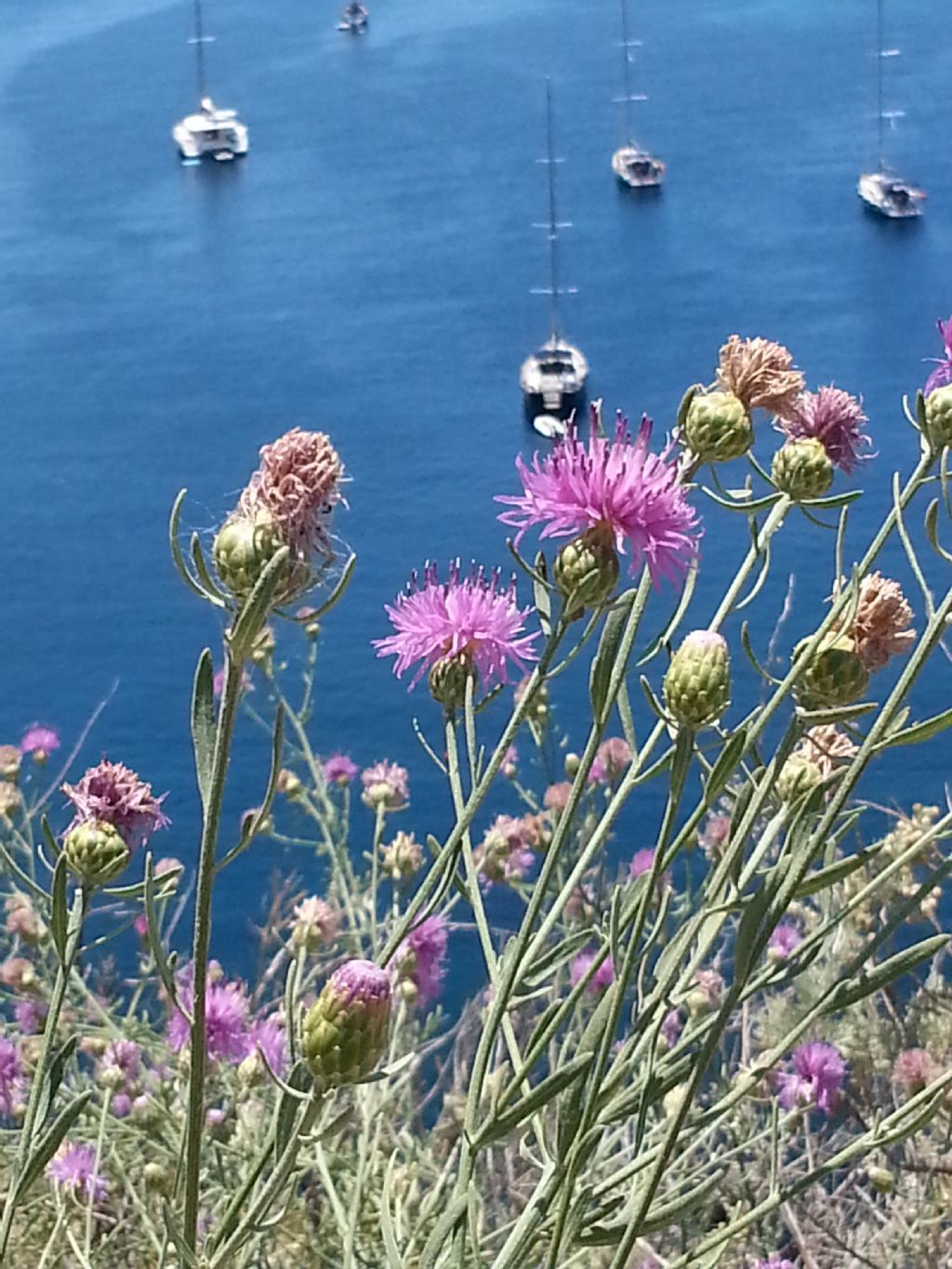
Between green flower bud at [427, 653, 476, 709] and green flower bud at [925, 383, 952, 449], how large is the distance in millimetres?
199

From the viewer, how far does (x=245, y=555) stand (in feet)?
1.47

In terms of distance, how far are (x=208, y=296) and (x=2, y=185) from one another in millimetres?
978

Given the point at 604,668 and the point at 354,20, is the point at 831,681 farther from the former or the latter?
the point at 354,20

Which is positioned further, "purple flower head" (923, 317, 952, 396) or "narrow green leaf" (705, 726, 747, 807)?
"purple flower head" (923, 317, 952, 396)

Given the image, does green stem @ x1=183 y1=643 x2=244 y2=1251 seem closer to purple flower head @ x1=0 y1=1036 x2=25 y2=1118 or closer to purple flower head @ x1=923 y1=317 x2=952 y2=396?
purple flower head @ x1=923 y1=317 x2=952 y2=396

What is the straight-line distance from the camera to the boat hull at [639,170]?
473 centimetres

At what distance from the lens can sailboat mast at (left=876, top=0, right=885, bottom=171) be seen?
4773 millimetres

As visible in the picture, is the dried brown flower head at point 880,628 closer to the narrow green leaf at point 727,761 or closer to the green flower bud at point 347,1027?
the narrow green leaf at point 727,761

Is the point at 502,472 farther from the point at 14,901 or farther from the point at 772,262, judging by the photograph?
the point at 14,901

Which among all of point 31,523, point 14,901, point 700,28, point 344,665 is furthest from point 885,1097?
point 700,28

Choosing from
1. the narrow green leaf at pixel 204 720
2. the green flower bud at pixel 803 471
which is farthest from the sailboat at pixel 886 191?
the narrow green leaf at pixel 204 720

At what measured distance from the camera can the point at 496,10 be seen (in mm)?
5594

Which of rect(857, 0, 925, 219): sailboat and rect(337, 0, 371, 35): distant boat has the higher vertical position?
rect(337, 0, 371, 35): distant boat

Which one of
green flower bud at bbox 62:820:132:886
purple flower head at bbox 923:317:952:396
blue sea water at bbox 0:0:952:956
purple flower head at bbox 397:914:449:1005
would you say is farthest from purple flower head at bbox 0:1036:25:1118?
blue sea water at bbox 0:0:952:956
